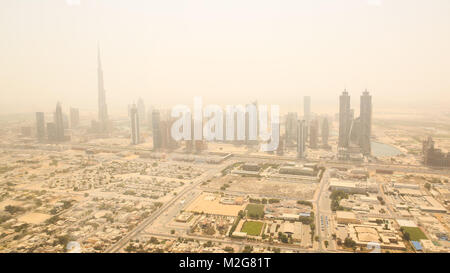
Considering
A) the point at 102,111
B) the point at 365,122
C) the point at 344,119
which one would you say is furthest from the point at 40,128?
the point at 365,122

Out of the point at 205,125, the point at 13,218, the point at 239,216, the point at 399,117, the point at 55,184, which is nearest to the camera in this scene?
the point at 13,218

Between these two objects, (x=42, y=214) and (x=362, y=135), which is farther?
(x=362, y=135)

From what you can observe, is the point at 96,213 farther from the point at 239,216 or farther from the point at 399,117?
the point at 399,117

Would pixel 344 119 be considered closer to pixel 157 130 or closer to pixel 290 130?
pixel 290 130

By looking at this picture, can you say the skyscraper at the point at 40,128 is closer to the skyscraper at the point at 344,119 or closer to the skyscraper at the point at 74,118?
the skyscraper at the point at 74,118

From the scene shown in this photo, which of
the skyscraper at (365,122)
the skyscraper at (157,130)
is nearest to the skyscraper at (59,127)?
the skyscraper at (157,130)
